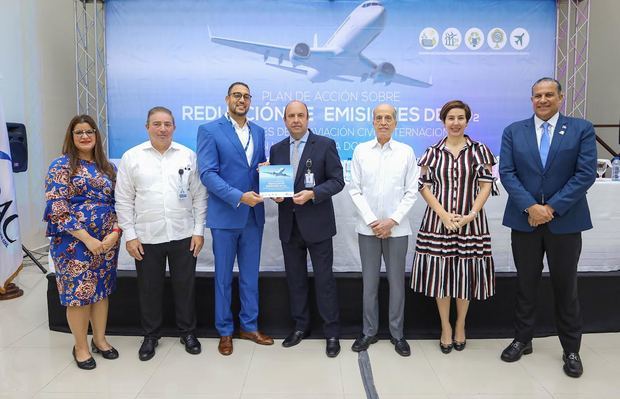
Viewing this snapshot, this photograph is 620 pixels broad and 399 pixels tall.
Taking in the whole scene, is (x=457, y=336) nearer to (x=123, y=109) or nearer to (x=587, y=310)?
(x=587, y=310)

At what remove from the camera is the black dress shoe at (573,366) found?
2494 mm

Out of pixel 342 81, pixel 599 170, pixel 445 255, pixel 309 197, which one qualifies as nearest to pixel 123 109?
pixel 342 81

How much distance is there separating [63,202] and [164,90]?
12.4ft

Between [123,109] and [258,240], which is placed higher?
[123,109]

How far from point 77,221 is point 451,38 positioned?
16.7 ft

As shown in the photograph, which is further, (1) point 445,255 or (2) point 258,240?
(2) point 258,240

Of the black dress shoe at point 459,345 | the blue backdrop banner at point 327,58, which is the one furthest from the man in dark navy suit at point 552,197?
the blue backdrop banner at point 327,58

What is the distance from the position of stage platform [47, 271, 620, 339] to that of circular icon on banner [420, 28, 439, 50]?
3723mm

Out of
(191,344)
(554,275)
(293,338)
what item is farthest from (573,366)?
(191,344)

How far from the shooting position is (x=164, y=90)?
19.4ft

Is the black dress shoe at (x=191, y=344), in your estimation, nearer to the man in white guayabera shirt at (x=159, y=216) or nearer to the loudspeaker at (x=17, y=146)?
the man in white guayabera shirt at (x=159, y=216)

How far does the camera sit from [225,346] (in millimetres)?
2836

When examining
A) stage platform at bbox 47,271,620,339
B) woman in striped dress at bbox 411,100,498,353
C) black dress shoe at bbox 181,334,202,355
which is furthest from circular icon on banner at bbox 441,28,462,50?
black dress shoe at bbox 181,334,202,355

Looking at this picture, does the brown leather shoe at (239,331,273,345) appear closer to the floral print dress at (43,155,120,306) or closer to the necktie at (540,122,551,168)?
the floral print dress at (43,155,120,306)
